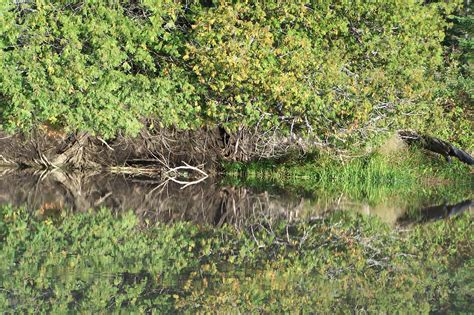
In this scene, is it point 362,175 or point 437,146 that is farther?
point 437,146

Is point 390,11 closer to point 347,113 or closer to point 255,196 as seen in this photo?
point 347,113

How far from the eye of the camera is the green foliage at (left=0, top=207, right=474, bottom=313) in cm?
762

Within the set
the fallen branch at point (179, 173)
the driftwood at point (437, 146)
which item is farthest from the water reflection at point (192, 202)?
the driftwood at point (437, 146)

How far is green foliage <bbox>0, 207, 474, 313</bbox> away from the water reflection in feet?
4.54

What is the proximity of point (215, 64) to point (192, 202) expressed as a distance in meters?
4.09

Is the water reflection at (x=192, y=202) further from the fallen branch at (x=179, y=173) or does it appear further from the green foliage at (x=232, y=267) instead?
the green foliage at (x=232, y=267)

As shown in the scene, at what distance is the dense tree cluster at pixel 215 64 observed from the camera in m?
19.7

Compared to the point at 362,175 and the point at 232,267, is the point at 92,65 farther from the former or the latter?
the point at 232,267

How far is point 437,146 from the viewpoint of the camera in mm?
24422

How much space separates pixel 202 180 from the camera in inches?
917

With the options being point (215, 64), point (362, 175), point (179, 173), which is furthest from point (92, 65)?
point (362, 175)

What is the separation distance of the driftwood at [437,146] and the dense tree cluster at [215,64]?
175cm

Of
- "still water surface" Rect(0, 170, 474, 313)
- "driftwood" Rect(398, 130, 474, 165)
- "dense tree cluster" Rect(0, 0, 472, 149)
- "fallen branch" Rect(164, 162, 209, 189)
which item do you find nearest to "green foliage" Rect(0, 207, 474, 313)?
"still water surface" Rect(0, 170, 474, 313)

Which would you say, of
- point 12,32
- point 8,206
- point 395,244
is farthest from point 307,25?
point 395,244
